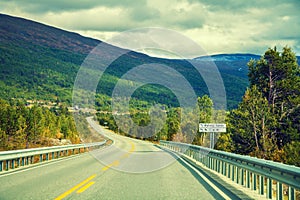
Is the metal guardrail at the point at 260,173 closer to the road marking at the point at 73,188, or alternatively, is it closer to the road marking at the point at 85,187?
the road marking at the point at 85,187

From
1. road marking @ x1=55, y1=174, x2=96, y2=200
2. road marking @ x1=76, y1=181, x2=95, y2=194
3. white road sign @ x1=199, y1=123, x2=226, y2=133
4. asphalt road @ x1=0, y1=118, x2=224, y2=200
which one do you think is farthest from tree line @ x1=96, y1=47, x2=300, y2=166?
road marking @ x1=76, y1=181, x2=95, y2=194

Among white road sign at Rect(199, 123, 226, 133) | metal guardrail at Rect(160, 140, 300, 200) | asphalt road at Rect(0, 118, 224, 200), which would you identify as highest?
white road sign at Rect(199, 123, 226, 133)

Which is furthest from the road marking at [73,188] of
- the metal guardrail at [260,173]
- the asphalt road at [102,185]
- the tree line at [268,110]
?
the tree line at [268,110]

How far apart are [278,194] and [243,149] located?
40270mm

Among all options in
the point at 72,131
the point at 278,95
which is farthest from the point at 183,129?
the point at 278,95

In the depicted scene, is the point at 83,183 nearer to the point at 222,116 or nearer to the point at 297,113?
the point at 297,113

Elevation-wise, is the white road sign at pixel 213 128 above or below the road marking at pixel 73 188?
above

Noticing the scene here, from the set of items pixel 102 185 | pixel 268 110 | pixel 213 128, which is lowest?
pixel 102 185

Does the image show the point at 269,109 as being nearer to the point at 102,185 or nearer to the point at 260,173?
the point at 102,185

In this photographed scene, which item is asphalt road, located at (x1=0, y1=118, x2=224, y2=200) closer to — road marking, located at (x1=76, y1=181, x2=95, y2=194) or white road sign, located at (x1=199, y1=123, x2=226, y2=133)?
road marking, located at (x1=76, y1=181, x2=95, y2=194)

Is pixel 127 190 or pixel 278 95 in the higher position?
pixel 278 95

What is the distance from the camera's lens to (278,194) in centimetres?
880

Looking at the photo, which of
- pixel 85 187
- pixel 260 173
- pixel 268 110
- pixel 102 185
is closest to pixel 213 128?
pixel 102 185

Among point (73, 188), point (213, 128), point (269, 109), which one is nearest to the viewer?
point (73, 188)
